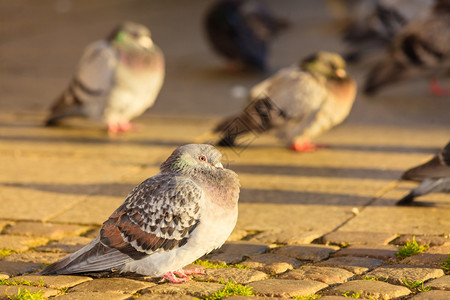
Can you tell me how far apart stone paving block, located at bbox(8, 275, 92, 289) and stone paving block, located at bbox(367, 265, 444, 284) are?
1.45m

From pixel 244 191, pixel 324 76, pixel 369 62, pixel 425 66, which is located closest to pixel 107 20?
pixel 369 62

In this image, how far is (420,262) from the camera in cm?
421

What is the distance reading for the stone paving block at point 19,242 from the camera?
4.69 m

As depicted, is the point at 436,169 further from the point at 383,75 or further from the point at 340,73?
the point at 383,75

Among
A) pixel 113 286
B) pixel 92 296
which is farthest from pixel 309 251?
pixel 92 296

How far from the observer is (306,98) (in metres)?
7.16

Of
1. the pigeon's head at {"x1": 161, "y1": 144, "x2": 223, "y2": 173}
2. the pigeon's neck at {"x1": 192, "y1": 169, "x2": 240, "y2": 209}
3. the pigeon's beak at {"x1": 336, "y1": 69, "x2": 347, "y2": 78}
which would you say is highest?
the pigeon's beak at {"x1": 336, "y1": 69, "x2": 347, "y2": 78}

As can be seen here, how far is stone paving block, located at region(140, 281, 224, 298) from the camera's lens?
3834mm

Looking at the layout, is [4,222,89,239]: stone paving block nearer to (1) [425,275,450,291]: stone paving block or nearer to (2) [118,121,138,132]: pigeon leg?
(1) [425,275,450,291]: stone paving block

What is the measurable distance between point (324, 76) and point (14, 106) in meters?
3.90

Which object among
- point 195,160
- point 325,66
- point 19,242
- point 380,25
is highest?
point 380,25

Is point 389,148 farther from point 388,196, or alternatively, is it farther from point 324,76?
point 388,196

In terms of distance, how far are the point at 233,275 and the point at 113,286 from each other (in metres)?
0.61

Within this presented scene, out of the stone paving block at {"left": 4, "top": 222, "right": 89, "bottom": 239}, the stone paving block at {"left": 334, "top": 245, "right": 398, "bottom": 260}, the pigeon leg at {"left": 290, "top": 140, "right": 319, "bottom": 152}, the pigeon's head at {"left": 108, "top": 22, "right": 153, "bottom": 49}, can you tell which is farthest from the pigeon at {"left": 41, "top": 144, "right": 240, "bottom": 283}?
the pigeon's head at {"left": 108, "top": 22, "right": 153, "bottom": 49}
